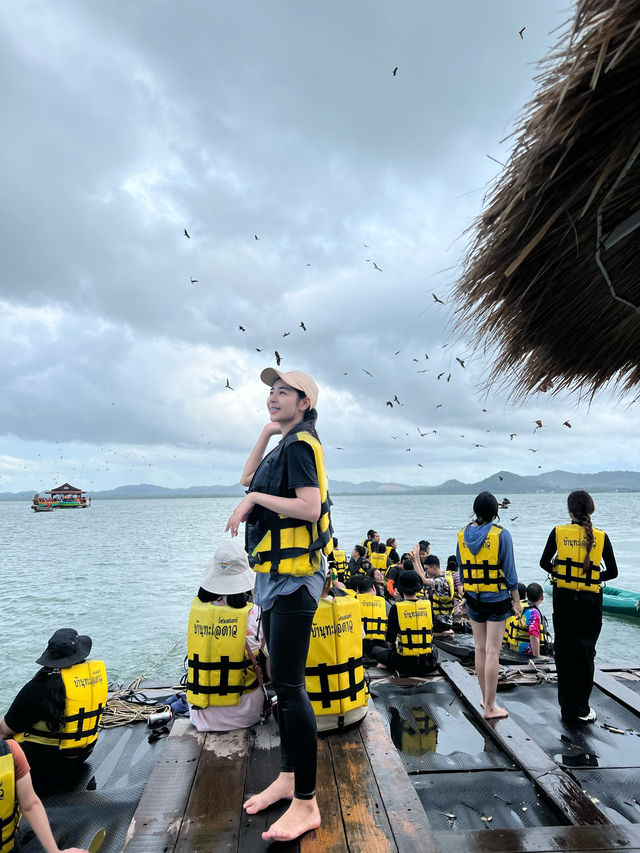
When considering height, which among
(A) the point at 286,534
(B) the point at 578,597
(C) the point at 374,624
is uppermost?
(A) the point at 286,534

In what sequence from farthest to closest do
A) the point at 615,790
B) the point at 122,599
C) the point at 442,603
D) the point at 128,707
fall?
the point at 122,599 < the point at 442,603 < the point at 128,707 < the point at 615,790

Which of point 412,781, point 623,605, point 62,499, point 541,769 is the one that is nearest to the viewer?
point 412,781

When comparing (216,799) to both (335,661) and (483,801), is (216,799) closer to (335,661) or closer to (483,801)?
(335,661)

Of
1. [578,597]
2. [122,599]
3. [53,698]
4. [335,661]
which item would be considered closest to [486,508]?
[578,597]

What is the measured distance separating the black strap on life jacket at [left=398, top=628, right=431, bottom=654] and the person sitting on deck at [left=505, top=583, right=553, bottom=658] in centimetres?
268

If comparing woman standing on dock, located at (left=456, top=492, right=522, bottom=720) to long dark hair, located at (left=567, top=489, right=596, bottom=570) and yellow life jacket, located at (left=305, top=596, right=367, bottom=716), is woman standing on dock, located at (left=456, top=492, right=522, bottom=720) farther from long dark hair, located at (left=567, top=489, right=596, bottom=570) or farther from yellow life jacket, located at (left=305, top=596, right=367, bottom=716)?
yellow life jacket, located at (left=305, top=596, right=367, bottom=716)

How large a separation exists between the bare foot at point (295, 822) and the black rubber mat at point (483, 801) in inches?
50.6

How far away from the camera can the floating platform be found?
226 centimetres

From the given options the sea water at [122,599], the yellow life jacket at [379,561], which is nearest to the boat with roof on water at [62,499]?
the sea water at [122,599]

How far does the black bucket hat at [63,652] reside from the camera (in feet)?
12.6

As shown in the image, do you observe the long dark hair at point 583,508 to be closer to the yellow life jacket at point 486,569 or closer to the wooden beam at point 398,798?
the yellow life jacket at point 486,569

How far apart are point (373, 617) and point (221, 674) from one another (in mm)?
3906

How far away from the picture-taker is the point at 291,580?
2.30 meters

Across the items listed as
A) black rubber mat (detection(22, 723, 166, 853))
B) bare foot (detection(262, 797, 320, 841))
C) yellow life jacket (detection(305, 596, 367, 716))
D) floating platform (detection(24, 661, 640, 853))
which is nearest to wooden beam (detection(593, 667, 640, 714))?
floating platform (detection(24, 661, 640, 853))
